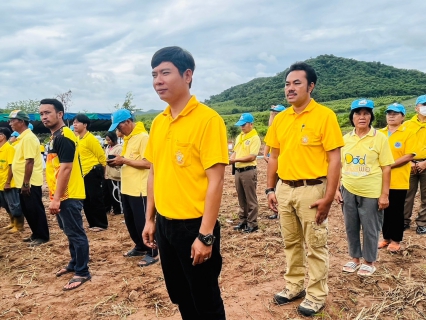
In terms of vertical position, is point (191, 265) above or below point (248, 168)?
below

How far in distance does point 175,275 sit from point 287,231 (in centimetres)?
126

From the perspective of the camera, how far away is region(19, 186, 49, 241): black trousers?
5.42 meters

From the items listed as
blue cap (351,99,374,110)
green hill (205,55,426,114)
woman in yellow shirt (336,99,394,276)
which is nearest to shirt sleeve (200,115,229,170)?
woman in yellow shirt (336,99,394,276)

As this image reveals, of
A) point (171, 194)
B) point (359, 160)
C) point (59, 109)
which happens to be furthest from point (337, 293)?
point (59, 109)

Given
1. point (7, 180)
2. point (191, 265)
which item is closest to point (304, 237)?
point (191, 265)

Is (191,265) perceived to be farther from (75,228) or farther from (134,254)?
(134,254)

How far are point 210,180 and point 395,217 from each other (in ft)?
11.8

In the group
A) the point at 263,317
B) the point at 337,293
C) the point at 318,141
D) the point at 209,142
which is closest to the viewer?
the point at 209,142

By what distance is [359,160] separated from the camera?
12.1 ft

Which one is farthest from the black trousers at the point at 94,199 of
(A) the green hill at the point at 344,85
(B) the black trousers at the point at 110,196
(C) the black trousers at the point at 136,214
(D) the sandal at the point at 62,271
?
(A) the green hill at the point at 344,85

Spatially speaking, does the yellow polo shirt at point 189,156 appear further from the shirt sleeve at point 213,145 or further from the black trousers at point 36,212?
the black trousers at point 36,212

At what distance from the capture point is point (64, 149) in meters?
3.61

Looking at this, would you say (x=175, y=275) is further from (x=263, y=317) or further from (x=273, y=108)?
(x=273, y=108)

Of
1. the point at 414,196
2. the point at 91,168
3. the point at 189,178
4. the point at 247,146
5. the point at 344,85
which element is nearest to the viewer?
the point at 189,178
